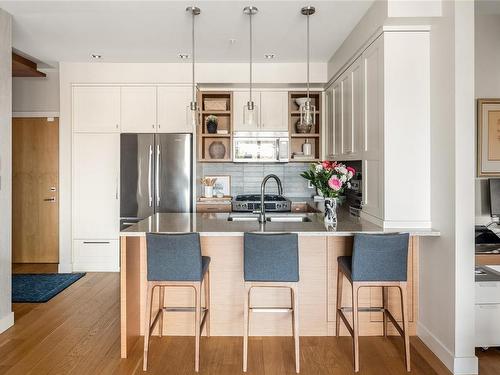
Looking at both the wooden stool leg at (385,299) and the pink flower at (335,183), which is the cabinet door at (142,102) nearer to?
the pink flower at (335,183)

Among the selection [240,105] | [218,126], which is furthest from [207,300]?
[218,126]

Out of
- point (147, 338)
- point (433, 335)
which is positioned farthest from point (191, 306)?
point (433, 335)

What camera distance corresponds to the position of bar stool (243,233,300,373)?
2.53m

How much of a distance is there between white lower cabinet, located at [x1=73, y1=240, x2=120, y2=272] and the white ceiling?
2.34m

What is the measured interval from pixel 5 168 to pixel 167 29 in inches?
75.4

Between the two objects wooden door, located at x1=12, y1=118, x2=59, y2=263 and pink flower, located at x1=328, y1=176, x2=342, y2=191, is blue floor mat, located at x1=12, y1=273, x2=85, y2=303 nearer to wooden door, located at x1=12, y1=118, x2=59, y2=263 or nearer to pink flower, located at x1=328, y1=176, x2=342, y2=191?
wooden door, located at x1=12, y1=118, x2=59, y2=263

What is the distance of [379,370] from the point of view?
257cm

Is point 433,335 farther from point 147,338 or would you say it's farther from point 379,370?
point 147,338

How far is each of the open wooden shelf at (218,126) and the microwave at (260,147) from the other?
12 centimetres

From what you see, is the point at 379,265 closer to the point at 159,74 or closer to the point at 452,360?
the point at 452,360

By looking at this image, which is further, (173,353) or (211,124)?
(211,124)

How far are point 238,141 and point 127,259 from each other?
8.92ft

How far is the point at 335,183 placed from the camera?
283 cm

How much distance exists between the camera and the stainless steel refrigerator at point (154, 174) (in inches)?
188
